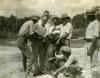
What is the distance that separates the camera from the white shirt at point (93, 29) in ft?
24.3

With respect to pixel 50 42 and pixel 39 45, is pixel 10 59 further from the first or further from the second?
pixel 50 42

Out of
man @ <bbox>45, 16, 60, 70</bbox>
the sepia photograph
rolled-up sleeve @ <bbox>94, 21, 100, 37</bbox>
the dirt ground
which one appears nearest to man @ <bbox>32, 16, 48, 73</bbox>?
the sepia photograph

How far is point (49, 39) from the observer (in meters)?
7.35

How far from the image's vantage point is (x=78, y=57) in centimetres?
736

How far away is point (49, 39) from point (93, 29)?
92cm

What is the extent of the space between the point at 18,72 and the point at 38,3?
4.75 ft

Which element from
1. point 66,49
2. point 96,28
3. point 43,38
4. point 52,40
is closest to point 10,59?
point 43,38

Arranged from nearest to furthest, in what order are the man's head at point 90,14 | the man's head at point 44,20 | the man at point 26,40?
the man at point 26,40
the man's head at point 44,20
the man's head at point 90,14

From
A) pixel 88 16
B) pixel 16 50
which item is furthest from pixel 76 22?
pixel 16 50

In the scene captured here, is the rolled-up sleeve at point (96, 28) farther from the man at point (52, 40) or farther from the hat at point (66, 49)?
the man at point (52, 40)

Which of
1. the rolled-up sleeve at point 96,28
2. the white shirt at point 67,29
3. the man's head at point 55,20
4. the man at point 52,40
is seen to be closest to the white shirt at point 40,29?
the man at point 52,40

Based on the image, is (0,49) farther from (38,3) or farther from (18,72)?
(38,3)

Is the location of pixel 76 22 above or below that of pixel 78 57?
above

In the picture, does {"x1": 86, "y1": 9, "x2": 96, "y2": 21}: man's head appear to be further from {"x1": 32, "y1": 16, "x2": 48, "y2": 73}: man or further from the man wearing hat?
{"x1": 32, "y1": 16, "x2": 48, "y2": 73}: man
